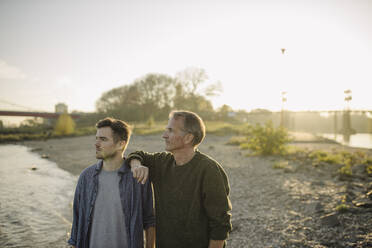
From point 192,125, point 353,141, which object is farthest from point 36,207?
point 353,141

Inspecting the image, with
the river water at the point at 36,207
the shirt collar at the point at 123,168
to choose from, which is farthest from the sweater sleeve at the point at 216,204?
the river water at the point at 36,207

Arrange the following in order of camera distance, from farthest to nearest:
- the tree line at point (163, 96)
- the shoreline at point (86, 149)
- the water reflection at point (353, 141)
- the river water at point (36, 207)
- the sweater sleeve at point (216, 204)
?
the tree line at point (163, 96) → the water reflection at point (353, 141) → the shoreline at point (86, 149) → the river water at point (36, 207) → the sweater sleeve at point (216, 204)

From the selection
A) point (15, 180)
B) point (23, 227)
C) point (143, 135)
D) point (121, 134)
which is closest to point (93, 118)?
point (143, 135)

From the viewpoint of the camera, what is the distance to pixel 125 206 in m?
2.40

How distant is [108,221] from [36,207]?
6.67m

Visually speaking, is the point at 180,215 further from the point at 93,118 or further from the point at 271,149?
the point at 93,118

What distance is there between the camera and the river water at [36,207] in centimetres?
545

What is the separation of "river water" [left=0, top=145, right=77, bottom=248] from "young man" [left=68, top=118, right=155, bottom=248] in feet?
11.2

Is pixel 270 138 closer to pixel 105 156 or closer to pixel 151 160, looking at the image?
pixel 151 160

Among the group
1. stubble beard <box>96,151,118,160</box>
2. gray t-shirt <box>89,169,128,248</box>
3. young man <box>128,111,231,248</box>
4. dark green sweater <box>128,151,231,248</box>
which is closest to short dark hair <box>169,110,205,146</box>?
young man <box>128,111,231,248</box>

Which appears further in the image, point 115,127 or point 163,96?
point 163,96

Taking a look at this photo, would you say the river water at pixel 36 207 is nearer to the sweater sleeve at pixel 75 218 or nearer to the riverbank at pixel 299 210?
the sweater sleeve at pixel 75 218

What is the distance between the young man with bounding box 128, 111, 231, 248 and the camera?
2.06 metres

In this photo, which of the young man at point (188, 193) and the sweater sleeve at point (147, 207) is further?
the sweater sleeve at point (147, 207)
